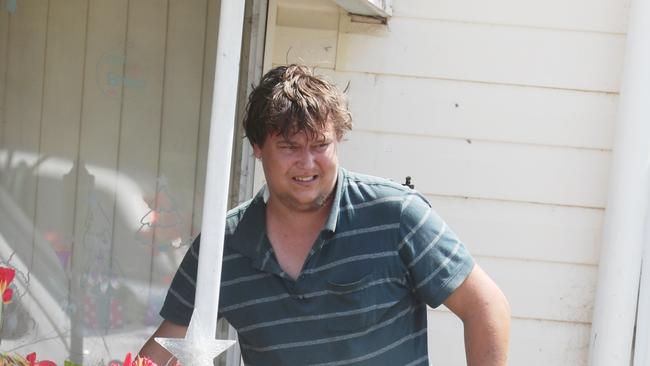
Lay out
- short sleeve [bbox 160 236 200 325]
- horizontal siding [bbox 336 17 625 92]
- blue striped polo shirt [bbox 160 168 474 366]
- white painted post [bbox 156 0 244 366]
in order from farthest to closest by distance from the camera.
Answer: horizontal siding [bbox 336 17 625 92] → short sleeve [bbox 160 236 200 325] → blue striped polo shirt [bbox 160 168 474 366] → white painted post [bbox 156 0 244 366]

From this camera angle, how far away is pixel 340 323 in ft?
8.27

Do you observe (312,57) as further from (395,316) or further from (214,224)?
(214,224)

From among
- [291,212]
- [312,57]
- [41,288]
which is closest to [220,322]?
[41,288]

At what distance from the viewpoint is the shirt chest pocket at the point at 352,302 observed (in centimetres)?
251

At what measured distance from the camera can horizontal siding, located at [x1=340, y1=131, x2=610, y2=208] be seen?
3742mm

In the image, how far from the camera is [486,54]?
12.3 ft

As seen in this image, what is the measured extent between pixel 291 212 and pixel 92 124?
1.29 m

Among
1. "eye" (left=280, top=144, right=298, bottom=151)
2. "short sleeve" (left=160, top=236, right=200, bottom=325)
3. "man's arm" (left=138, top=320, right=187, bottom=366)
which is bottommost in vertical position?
"man's arm" (left=138, top=320, right=187, bottom=366)

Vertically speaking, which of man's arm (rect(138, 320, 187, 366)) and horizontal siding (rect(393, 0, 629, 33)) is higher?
horizontal siding (rect(393, 0, 629, 33))

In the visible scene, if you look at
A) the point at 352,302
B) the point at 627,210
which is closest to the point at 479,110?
the point at 627,210

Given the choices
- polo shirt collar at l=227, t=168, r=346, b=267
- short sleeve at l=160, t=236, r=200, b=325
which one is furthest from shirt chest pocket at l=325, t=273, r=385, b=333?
short sleeve at l=160, t=236, r=200, b=325

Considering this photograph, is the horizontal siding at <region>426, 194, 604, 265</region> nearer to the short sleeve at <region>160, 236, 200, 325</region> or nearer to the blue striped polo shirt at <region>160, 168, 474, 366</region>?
the blue striped polo shirt at <region>160, 168, 474, 366</region>

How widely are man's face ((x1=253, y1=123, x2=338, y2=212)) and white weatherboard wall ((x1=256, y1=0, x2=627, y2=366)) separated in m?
1.26

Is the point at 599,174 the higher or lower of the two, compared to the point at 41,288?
higher
